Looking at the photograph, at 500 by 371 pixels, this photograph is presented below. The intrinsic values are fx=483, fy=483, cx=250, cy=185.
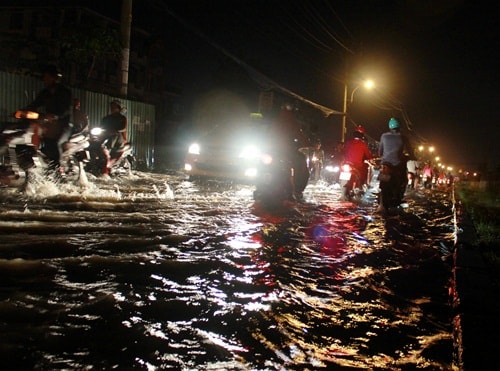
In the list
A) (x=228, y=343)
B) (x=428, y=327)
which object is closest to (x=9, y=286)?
(x=228, y=343)

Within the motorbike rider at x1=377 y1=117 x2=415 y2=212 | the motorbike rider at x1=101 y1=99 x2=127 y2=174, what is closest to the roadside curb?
the motorbike rider at x1=377 y1=117 x2=415 y2=212

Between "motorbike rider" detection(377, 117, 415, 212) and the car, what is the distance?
11.9ft

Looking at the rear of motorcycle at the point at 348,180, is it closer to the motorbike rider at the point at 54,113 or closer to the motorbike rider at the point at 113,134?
the motorbike rider at the point at 113,134

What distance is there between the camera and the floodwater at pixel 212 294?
2.60 meters

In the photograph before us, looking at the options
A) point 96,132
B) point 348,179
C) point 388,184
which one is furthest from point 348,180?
point 96,132

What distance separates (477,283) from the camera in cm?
415

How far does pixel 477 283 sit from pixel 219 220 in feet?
12.2

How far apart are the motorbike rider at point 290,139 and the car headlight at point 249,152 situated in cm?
249

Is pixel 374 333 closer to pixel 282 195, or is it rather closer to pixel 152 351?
pixel 152 351

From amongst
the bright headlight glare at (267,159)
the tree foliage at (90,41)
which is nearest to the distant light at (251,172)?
the bright headlight glare at (267,159)

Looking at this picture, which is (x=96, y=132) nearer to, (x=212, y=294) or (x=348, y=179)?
(x=348, y=179)

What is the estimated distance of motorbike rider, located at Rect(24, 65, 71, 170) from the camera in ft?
26.8

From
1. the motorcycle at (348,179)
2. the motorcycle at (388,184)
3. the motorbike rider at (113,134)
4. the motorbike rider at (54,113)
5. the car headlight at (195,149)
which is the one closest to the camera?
the motorbike rider at (54,113)

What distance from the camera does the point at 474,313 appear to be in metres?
3.44
